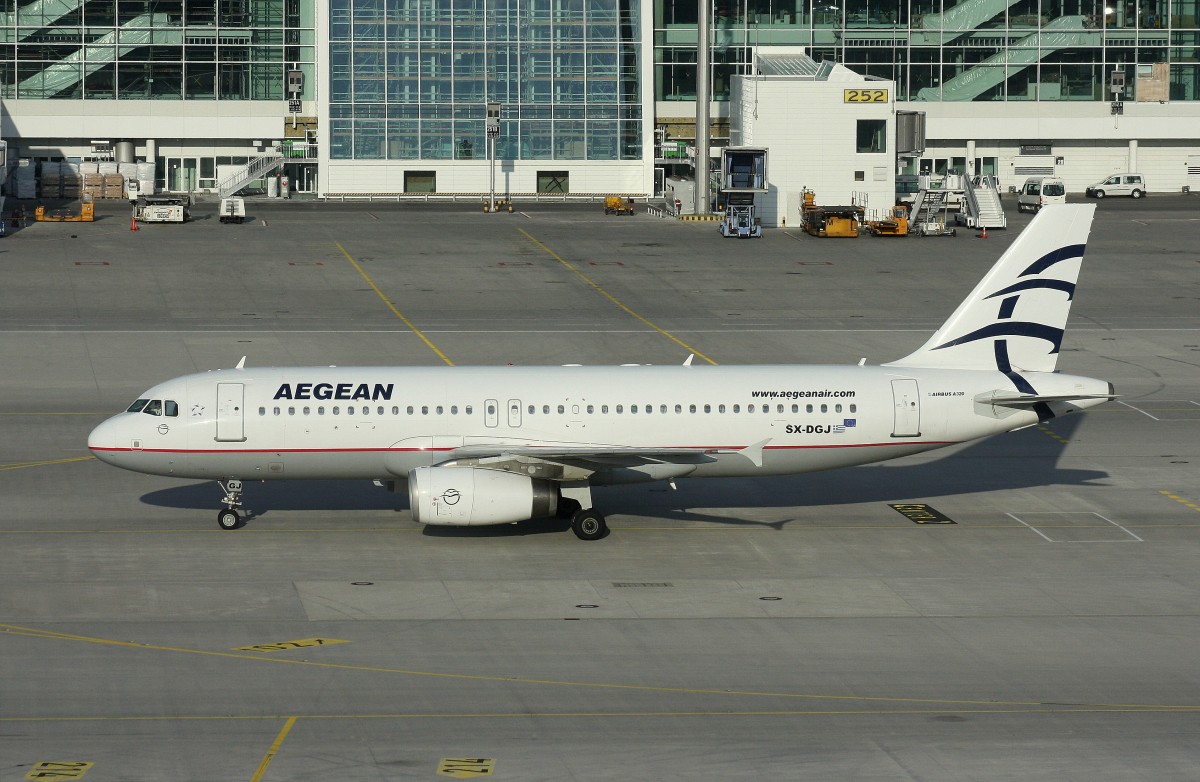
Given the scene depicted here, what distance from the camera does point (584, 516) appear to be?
4031 centimetres

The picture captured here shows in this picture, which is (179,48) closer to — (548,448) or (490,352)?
(490,352)

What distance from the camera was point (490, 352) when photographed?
68688mm

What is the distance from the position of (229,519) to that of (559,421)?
9092mm

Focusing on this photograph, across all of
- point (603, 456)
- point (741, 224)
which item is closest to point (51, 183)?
point (741, 224)

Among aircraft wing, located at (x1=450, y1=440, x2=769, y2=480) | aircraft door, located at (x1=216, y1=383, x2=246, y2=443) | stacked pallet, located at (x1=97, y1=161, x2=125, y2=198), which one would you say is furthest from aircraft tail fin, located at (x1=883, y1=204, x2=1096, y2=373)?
stacked pallet, located at (x1=97, y1=161, x2=125, y2=198)

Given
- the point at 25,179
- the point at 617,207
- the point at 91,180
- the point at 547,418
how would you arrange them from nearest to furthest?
the point at 547,418 → the point at 617,207 → the point at 25,179 → the point at 91,180

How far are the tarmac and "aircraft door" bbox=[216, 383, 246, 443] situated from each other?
263 cm

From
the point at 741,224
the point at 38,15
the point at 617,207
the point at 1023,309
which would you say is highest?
the point at 38,15

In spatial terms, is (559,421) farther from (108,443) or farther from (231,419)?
(108,443)

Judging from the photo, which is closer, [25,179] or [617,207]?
[617,207]

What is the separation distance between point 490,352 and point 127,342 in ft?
54.4

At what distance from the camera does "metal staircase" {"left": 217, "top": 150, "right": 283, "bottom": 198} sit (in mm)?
135500

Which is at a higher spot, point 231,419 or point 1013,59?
point 1013,59

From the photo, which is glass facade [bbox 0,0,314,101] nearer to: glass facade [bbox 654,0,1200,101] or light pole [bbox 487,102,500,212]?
light pole [bbox 487,102,500,212]
